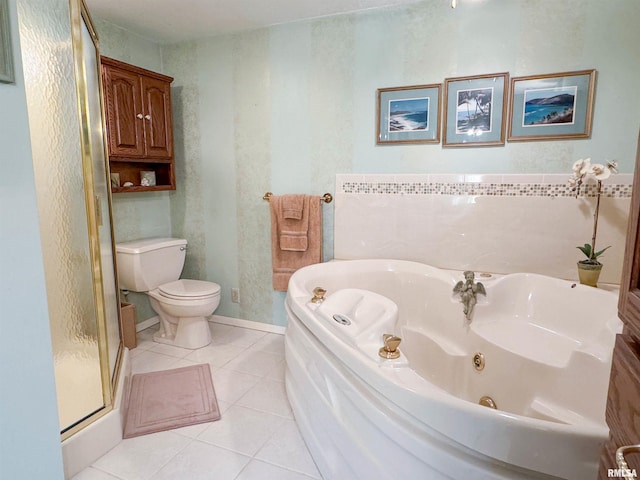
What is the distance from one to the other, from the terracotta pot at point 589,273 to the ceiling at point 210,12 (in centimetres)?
181

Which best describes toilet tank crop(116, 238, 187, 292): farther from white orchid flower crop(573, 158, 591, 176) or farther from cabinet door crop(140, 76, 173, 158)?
white orchid flower crop(573, 158, 591, 176)

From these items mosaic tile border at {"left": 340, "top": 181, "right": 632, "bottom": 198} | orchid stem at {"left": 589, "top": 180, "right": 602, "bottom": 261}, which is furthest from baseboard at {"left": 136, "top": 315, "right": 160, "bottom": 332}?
orchid stem at {"left": 589, "top": 180, "right": 602, "bottom": 261}

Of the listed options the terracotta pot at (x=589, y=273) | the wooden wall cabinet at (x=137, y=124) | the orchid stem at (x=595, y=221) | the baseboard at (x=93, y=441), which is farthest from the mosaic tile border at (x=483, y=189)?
the baseboard at (x=93, y=441)

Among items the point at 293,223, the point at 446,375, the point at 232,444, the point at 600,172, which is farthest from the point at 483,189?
the point at 232,444

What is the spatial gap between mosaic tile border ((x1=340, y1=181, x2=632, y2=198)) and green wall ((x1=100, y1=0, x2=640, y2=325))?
0.09 metres

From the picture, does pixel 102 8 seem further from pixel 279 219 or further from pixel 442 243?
pixel 442 243

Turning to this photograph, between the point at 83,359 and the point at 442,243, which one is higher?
the point at 442,243

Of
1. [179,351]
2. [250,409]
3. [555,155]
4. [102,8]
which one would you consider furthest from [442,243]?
[102,8]

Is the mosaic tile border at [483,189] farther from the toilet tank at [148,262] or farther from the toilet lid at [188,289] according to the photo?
the toilet tank at [148,262]

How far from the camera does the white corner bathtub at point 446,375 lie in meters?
0.91

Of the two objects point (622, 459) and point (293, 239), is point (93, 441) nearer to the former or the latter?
point (293, 239)

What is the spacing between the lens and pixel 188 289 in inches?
109

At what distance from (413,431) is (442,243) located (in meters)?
1.57

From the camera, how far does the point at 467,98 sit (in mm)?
2266
